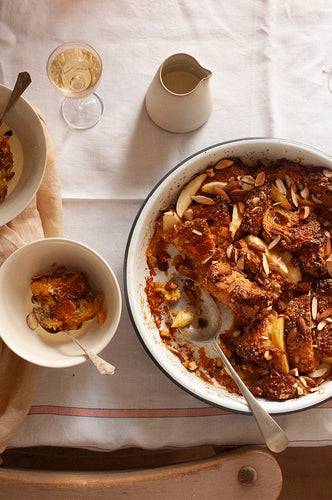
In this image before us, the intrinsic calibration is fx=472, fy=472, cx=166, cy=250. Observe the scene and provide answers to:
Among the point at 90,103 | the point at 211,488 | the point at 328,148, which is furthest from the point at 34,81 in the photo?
the point at 211,488

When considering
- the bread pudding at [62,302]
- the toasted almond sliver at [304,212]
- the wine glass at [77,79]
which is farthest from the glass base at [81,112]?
the toasted almond sliver at [304,212]

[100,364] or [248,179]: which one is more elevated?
[248,179]

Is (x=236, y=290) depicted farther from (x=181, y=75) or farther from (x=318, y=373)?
(x=181, y=75)

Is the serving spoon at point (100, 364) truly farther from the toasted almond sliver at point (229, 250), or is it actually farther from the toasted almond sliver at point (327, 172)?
the toasted almond sliver at point (327, 172)

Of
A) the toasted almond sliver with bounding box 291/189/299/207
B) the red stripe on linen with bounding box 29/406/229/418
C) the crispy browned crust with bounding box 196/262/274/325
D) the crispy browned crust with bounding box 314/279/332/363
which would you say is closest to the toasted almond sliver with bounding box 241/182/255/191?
the toasted almond sliver with bounding box 291/189/299/207

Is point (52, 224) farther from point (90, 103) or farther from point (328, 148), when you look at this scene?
point (328, 148)

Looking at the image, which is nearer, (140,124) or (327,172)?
(327,172)

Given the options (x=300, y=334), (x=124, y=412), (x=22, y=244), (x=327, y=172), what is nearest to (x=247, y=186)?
(x=327, y=172)
